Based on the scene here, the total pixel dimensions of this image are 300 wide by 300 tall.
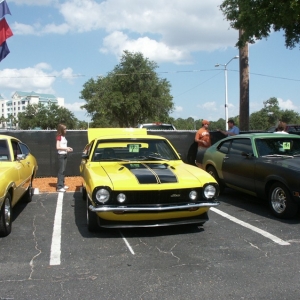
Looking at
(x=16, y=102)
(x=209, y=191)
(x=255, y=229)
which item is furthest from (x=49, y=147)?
(x=16, y=102)

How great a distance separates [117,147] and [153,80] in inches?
1167

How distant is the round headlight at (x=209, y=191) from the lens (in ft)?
17.1

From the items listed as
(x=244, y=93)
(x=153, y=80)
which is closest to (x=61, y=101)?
(x=153, y=80)

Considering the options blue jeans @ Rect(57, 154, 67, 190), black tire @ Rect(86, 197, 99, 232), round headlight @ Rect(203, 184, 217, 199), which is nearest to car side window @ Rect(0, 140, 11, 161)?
black tire @ Rect(86, 197, 99, 232)

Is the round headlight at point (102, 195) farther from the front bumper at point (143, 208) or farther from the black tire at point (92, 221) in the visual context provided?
the black tire at point (92, 221)

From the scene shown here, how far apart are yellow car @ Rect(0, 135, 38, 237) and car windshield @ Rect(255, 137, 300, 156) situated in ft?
14.4

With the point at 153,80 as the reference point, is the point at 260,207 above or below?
below

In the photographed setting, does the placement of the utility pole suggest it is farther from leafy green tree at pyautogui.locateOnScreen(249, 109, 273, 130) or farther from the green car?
leafy green tree at pyautogui.locateOnScreen(249, 109, 273, 130)

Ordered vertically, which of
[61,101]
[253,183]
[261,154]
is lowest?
[253,183]

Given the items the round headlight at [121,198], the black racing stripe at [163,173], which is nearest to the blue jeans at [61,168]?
the black racing stripe at [163,173]

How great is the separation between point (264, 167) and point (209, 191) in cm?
176

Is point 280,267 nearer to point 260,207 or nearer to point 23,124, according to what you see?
point 260,207

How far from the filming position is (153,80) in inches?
1396

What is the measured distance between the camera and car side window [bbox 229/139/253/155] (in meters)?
7.30
